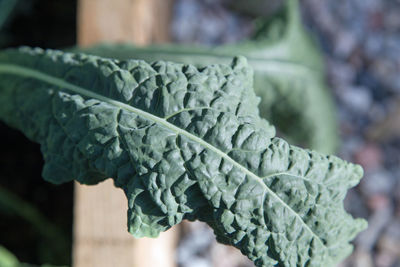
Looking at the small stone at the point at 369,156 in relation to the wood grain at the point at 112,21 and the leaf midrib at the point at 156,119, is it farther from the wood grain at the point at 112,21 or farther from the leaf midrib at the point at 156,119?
the leaf midrib at the point at 156,119

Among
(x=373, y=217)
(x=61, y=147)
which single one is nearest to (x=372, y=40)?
(x=373, y=217)

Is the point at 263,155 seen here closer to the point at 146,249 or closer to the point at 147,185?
the point at 147,185

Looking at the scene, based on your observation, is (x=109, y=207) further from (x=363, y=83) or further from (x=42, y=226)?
(x=363, y=83)

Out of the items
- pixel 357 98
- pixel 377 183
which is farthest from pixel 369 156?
pixel 357 98

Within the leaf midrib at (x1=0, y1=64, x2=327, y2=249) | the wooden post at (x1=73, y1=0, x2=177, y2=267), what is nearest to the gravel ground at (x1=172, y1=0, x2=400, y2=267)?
the wooden post at (x1=73, y1=0, x2=177, y2=267)

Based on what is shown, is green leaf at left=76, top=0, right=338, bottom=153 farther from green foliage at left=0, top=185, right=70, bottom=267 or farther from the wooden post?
green foliage at left=0, top=185, right=70, bottom=267

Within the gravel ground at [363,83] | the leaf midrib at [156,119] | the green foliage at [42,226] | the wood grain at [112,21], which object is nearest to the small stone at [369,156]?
the gravel ground at [363,83]
